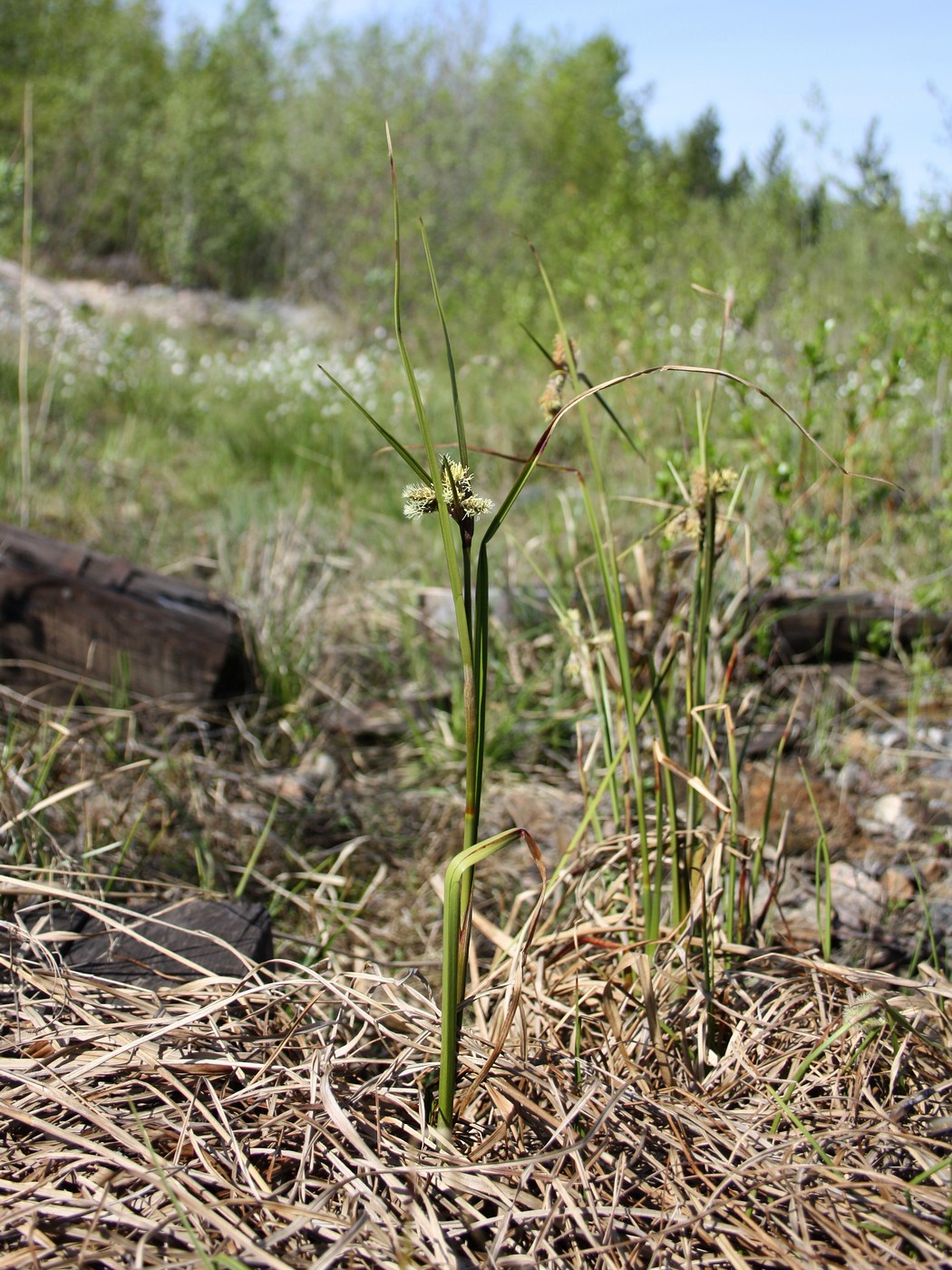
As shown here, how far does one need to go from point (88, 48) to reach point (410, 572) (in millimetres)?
20521

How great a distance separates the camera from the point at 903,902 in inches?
69.1

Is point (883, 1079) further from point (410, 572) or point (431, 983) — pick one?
point (410, 572)

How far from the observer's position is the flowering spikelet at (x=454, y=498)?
81 cm

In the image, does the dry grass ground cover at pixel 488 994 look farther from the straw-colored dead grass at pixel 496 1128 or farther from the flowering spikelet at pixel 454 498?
the flowering spikelet at pixel 454 498

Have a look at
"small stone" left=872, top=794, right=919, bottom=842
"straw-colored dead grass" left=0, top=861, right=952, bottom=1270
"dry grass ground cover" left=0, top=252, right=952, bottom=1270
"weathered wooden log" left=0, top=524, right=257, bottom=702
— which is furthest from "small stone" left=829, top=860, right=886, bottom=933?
"weathered wooden log" left=0, top=524, right=257, bottom=702

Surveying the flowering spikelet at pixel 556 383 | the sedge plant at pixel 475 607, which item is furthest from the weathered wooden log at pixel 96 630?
the flowering spikelet at pixel 556 383

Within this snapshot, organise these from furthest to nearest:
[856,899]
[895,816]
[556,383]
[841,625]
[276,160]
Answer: [276,160], [841,625], [895,816], [856,899], [556,383]

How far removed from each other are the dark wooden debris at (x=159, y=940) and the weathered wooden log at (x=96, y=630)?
3.08 ft

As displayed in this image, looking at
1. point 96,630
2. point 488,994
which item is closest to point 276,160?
point 96,630

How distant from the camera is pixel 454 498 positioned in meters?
0.81

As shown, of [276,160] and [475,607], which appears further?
[276,160]

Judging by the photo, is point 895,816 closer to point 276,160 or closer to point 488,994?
point 488,994

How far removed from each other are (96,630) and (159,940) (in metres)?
1.15

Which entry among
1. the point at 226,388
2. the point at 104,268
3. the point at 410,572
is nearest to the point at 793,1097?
the point at 410,572
